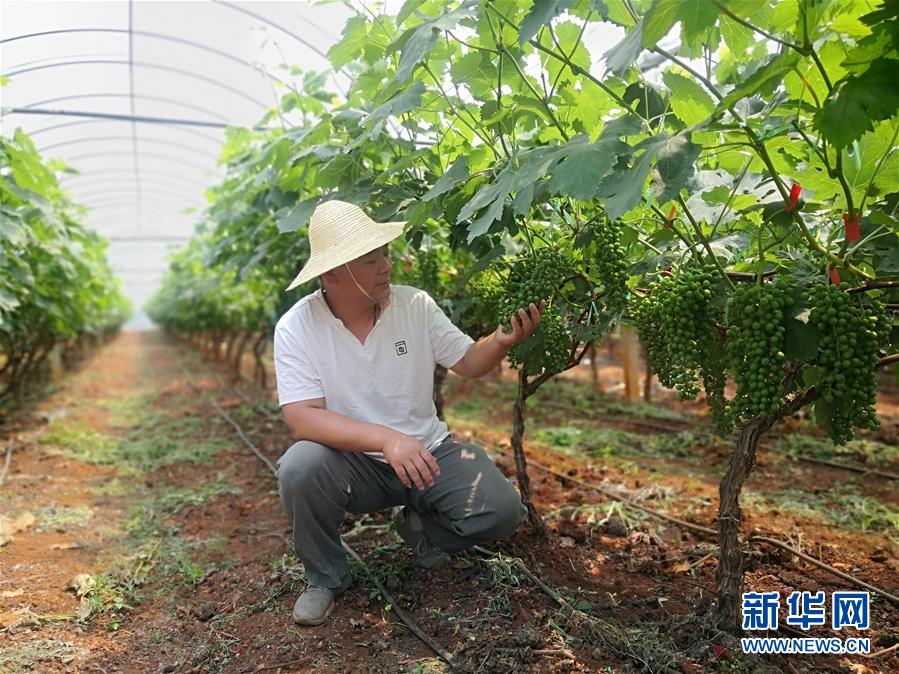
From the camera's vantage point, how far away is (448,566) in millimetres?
3309

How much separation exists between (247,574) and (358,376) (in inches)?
49.5

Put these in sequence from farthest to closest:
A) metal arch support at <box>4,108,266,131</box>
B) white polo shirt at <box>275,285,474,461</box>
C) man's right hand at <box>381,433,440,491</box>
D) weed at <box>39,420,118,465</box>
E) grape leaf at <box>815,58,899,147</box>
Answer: metal arch support at <box>4,108,266,131</box>
weed at <box>39,420,118,465</box>
white polo shirt at <box>275,285,474,461</box>
man's right hand at <box>381,433,440,491</box>
grape leaf at <box>815,58,899,147</box>

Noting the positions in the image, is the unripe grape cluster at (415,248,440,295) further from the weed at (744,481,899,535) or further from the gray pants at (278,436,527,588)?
the weed at (744,481,899,535)

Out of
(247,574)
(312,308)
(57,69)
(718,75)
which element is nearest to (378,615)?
(247,574)

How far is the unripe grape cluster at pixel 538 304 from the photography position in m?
2.61

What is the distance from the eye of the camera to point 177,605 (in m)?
3.31

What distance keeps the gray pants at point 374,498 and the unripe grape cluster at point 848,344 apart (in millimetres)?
1507

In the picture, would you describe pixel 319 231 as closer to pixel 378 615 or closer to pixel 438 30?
pixel 438 30

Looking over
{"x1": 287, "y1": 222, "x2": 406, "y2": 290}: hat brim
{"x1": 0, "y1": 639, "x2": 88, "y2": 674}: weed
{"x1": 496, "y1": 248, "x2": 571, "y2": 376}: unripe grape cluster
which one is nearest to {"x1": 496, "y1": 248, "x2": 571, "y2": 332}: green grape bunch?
{"x1": 496, "y1": 248, "x2": 571, "y2": 376}: unripe grape cluster

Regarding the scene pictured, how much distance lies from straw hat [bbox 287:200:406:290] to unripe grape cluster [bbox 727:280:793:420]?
142 centimetres

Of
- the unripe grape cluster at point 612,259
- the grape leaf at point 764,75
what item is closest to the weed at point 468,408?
the unripe grape cluster at point 612,259

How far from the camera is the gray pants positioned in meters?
2.89

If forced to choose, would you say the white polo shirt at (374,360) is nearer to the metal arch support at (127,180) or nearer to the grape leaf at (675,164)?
the grape leaf at (675,164)

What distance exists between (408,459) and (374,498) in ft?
1.80
